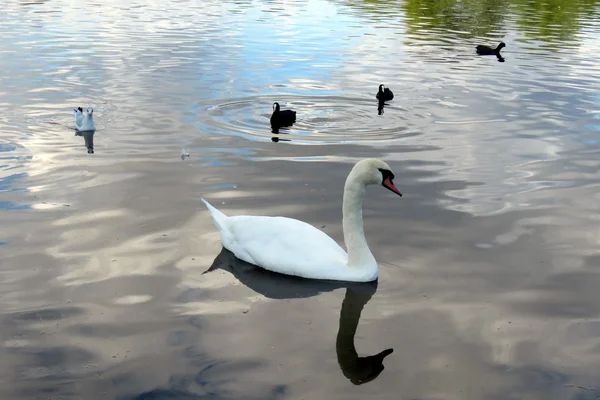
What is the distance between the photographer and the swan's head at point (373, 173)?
8.64 metres

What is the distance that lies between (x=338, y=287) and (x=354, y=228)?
2.24ft

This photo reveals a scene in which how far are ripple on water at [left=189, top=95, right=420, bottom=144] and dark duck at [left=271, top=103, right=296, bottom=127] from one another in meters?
0.17

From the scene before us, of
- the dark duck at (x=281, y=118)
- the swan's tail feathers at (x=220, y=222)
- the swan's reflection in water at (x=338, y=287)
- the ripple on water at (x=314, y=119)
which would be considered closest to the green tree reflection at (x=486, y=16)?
the ripple on water at (x=314, y=119)

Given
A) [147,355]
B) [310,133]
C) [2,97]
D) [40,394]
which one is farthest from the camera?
[2,97]

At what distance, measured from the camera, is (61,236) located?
32.2ft

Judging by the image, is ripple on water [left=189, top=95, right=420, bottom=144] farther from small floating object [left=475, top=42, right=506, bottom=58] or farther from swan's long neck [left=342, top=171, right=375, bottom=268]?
small floating object [left=475, top=42, right=506, bottom=58]

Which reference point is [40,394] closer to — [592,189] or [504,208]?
[504,208]

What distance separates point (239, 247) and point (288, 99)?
1063 centimetres

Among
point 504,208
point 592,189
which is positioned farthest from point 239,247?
point 592,189

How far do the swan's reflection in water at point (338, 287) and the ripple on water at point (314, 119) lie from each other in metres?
6.28

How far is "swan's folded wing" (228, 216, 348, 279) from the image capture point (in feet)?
28.8

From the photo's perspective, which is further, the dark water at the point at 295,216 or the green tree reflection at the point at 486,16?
the green tree reflection at the point at 486,16

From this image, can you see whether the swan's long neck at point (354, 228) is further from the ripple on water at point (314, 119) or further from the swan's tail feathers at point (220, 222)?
the ripple on water at point (314, 119)

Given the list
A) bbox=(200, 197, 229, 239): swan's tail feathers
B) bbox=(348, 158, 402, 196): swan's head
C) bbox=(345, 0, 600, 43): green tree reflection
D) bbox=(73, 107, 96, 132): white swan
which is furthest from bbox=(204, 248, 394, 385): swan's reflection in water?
bbox=(345, 0, 600, 43): green tree reflection
